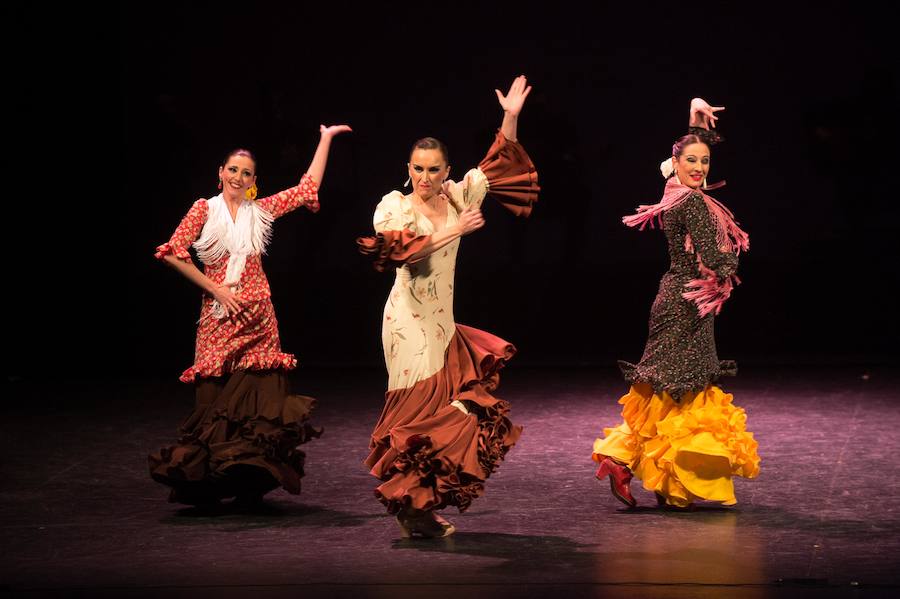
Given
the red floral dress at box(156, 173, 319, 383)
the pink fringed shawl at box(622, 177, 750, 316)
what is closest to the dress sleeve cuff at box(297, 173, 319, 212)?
the red floral dress at box(156, 173, 319, 383)

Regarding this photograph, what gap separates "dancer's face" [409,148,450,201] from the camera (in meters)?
4.04

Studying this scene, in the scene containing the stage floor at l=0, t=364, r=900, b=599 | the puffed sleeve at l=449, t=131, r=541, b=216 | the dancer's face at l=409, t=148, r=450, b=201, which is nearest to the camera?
the stage floor at l=0, t=364, r=900, b=599

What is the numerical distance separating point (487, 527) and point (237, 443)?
Result: 86 cm

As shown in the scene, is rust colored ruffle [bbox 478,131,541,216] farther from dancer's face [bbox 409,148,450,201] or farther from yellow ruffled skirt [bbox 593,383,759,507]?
yellow ruffled skirt [bbox 593,383,759,507]

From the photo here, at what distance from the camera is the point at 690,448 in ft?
14.4

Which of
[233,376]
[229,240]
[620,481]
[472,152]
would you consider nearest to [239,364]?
[233,376]

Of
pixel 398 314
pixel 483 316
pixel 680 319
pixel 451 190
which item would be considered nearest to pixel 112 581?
pixel 398 314

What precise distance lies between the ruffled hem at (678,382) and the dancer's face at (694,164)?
1.93 ft

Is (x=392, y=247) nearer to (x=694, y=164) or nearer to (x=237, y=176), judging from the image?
(x=237, y=176)

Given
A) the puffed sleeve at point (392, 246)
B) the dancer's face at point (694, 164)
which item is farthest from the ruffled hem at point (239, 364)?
the dancer's face at point (694, 164)

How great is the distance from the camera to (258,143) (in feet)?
27.5

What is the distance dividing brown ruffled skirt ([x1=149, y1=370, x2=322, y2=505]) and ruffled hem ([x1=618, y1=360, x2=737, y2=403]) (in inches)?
41.8

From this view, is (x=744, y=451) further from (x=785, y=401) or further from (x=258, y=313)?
(x=785, y=401)

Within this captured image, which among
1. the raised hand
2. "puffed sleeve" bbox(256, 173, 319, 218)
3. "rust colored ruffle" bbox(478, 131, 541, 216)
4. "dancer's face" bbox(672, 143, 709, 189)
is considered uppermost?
the raised hand
